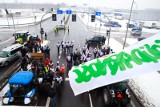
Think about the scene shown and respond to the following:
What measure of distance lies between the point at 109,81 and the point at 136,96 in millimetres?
5800

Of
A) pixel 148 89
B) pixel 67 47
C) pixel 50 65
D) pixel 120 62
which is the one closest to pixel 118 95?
pixel 120 62

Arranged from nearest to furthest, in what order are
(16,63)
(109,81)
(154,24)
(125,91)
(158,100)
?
(109,81) < (125,91) < (158,100) < (16,63) < (154,24)

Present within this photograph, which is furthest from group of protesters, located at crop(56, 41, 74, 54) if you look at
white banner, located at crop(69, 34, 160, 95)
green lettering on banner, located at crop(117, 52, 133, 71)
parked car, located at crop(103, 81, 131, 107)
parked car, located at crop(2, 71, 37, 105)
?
green lettering on banner, located at crop(117, 52, 133, 71)

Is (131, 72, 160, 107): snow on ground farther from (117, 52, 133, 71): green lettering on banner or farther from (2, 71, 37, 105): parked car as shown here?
(2, 71, 37, 105): parked car

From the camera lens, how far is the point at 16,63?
1725 centimetres

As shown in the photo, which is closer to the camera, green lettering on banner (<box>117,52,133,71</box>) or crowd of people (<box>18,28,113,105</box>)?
green lettering on banner (<box>117,52,133,71</box>)

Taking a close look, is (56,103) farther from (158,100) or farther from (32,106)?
(158,100)

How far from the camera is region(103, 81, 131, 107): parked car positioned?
906 cm

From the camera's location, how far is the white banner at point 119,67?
257 inches

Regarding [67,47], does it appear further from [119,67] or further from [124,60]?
[119,67]

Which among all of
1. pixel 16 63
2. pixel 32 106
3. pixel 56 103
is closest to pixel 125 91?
pixel 56 103

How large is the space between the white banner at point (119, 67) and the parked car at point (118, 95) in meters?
2.61

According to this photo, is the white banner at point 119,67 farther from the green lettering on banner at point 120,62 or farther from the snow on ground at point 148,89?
the snow on ground at point 148,89

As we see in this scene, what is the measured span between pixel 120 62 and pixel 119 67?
13.7 inches
